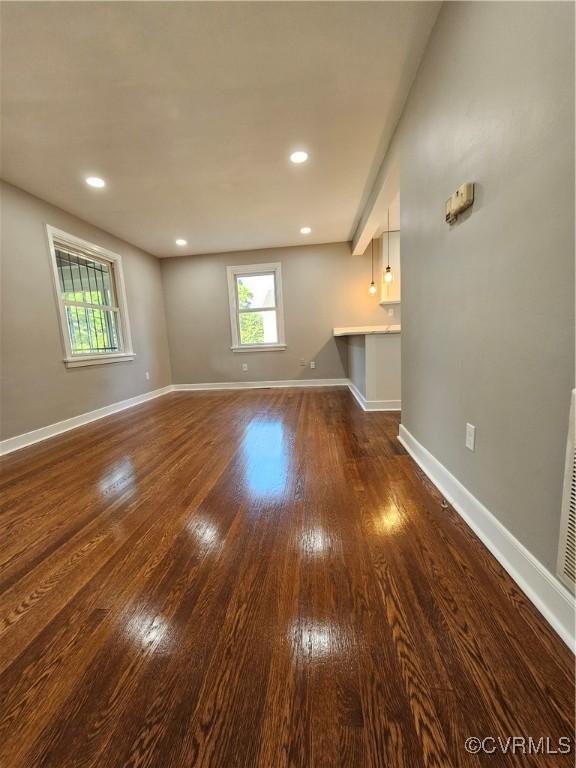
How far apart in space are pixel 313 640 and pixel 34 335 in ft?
12.7

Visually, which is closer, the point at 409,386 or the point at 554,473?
the point at 554,473

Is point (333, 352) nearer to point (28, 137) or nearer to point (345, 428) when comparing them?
point (345, 428)

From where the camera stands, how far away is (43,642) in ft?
2.99

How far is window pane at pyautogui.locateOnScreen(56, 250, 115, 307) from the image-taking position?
12.0ft

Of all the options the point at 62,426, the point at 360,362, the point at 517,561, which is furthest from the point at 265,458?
the point at 62,426

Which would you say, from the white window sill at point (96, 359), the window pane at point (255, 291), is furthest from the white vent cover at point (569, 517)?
the window pane at point (255, 291)

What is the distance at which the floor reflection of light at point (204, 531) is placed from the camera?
4.31 feet

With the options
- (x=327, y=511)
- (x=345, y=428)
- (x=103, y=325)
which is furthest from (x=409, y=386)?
(x=103, y=325)

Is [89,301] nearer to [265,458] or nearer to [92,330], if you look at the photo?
[92,330]

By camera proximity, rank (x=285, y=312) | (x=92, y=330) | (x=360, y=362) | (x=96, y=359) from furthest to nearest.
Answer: (x=285, y=312) < (x=92, y=330) < (x=96, y=359) < (x=360, y=362)

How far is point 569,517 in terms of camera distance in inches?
32.2

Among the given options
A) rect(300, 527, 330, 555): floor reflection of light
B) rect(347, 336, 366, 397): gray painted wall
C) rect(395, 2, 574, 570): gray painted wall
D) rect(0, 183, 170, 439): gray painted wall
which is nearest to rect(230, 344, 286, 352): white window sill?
rect(347, 336, 366, 397): gray painted wall

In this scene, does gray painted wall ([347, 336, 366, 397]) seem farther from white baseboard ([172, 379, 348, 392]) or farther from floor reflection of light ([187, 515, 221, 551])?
floor reflection of light ([187, 515, 221, 551])

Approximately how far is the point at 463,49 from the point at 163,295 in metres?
5.51
